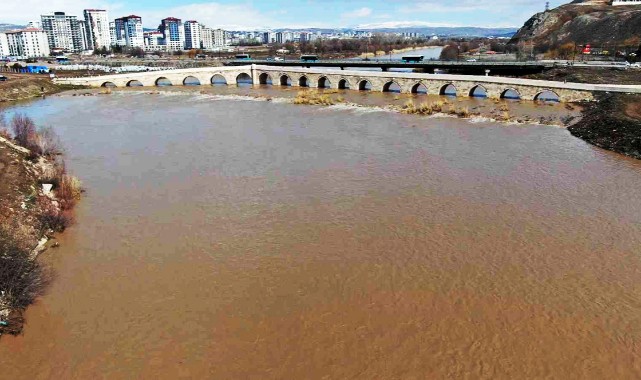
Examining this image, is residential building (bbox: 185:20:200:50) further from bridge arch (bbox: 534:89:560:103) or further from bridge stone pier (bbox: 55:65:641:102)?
bridge arch (bbox: 534:89:560:103)

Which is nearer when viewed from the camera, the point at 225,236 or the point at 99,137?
the point at 225,236

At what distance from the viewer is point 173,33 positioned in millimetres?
150375

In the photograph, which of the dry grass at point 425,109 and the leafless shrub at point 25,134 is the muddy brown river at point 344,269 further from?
the dry grass at point 425,109

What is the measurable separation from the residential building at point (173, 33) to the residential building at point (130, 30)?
7349 mm

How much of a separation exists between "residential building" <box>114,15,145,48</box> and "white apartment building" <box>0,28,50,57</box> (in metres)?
36.7

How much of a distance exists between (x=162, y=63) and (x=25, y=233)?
65380 mm

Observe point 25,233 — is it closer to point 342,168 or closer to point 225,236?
point 225,236

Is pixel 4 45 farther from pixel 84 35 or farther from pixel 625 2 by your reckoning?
pixel 625 2

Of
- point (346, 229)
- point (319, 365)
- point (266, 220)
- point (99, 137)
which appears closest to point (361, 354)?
point (319, 365)

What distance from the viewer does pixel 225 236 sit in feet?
44.1

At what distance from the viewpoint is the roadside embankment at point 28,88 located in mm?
42684

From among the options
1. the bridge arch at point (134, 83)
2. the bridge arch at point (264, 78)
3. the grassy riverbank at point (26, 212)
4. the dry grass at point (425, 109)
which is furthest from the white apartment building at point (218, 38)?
the grassy riverbank at point (26, 212)

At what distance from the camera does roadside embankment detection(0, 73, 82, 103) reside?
42.7 metres

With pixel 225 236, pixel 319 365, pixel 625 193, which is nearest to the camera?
pixel 319 365
